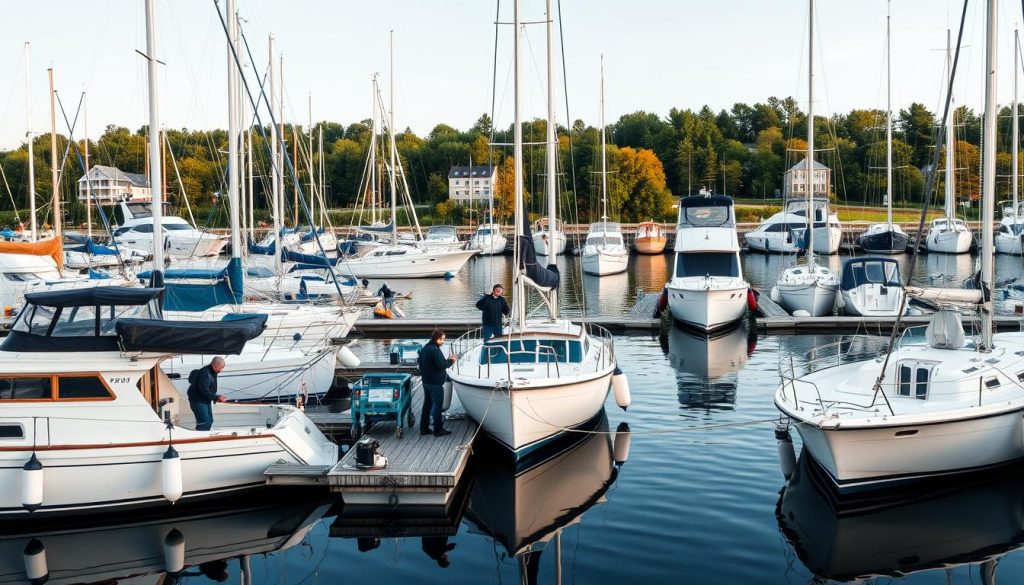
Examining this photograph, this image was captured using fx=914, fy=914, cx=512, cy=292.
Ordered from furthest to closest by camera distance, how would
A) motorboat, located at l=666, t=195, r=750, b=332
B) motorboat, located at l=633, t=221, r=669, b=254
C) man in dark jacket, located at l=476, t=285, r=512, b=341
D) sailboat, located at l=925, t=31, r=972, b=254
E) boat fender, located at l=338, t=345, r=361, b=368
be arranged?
motorboat, located at l=633, t=221, r=669, b=254, sailboat, located at l=925, t=31, r=972, b=254, motorboat, located at l=666, t=195, r=750, b=332, boat fender, located at l=338, t=345, r=361, b=368, man in dark jacket, located at l=476, t=285, r=512, b=341

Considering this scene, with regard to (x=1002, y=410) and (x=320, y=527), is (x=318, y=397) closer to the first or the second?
(x=320, y=527)

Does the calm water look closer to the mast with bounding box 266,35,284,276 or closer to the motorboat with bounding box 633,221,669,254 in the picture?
the mast with bounding box 266,35,284,276

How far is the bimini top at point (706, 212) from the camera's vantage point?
32.5m

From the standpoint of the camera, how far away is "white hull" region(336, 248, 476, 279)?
50250 mm

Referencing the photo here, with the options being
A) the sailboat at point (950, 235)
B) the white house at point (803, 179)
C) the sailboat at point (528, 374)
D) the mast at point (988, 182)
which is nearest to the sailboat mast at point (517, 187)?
the sailboat at point (528, 374)

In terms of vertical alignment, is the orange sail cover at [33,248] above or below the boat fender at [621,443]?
above

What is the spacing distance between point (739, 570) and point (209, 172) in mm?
94426

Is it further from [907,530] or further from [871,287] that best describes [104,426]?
[871,287]

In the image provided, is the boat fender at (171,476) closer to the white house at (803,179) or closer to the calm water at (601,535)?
the calm water at (601,535)

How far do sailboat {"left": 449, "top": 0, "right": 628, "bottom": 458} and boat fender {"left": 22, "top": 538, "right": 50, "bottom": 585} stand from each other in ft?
21.3

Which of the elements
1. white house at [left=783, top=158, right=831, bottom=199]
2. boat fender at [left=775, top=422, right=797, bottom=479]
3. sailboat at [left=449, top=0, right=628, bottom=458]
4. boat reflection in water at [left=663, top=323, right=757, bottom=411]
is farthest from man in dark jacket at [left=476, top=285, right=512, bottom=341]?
white house at [left=783, top=158, right=831, bottom=199]

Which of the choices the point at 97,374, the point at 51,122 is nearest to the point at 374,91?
the point at 51,122

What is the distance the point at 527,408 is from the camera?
14.5 m

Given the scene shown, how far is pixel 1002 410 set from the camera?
1316cm
